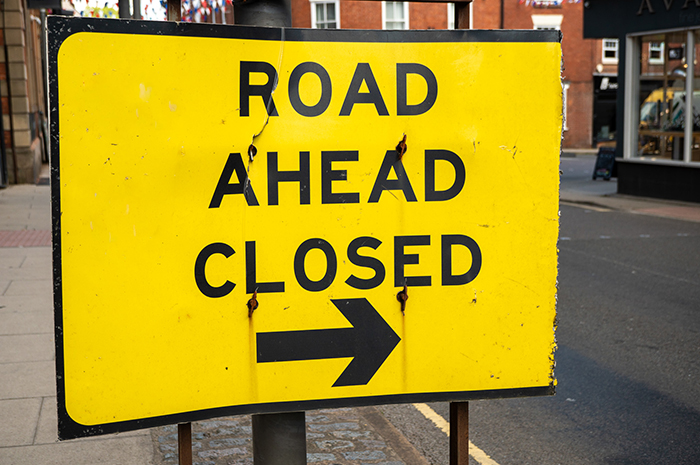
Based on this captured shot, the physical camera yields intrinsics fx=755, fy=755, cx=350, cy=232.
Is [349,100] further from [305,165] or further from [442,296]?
[442,296]

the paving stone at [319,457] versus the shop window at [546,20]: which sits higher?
the shop window at [546,20]

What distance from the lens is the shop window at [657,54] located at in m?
17.1

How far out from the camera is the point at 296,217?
2047mm

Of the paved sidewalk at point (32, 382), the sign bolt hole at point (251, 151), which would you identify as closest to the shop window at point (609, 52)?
the paved sidewalk at point (32, 382)

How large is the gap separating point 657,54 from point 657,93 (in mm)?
905

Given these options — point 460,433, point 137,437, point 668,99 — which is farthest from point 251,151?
point 668,99

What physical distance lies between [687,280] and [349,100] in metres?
7.74

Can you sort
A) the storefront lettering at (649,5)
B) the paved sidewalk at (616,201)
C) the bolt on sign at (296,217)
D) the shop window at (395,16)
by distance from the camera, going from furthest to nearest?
1. the shop window at (395,16)
2. the storefront lettering at (649,5)
3. the paved sidewalk at (616,201)
4. the bolt on sign at (296,217)

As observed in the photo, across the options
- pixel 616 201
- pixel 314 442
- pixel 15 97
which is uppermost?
pixel 15 97

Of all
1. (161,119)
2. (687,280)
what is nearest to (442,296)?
(161,119)

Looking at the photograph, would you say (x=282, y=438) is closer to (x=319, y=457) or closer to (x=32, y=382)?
(x=319, y=457)

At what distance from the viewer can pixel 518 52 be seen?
210 centimetres

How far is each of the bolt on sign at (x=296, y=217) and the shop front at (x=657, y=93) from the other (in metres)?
15.1

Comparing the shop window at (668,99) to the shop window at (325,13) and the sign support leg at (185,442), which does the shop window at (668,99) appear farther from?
the shop window at (325,13)
